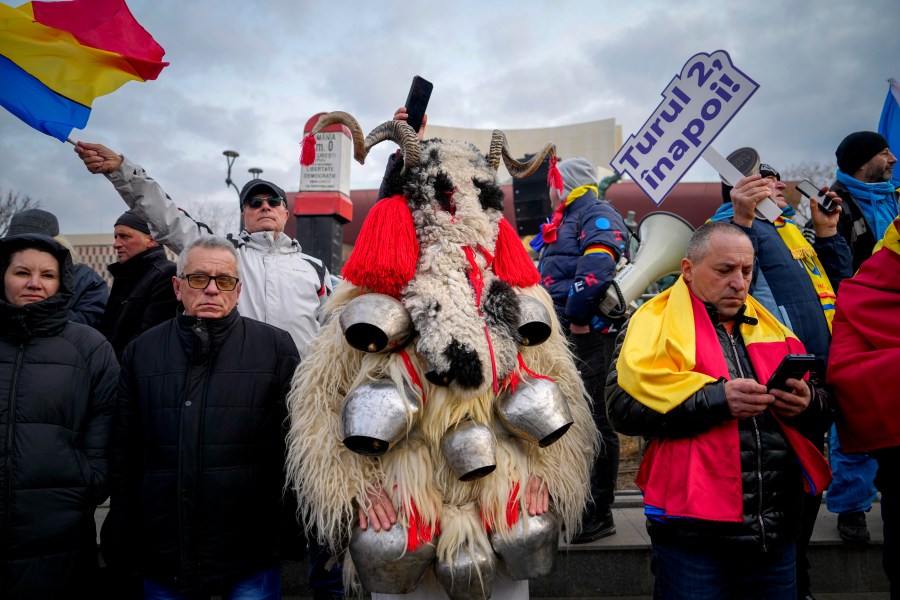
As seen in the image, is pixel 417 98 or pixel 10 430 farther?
pixel 417 98

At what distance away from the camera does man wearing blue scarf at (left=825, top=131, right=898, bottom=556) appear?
3.23 metres

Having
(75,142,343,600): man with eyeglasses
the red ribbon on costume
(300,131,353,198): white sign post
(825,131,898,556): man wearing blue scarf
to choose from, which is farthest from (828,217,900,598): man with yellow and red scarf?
(300,131,353,198): white sign post

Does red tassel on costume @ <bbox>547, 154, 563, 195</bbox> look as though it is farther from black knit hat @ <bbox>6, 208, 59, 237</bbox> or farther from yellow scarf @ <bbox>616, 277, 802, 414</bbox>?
black knit hat @ <bbox>6, 208, 59, 237</bbox>

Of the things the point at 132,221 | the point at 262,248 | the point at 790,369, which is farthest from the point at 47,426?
the point at 790,369

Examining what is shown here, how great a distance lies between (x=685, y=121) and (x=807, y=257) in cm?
89

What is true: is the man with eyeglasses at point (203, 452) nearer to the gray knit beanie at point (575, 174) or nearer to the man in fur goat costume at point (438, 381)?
the man in fur goat costume at point (438, 381)

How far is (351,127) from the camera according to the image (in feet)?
6.95

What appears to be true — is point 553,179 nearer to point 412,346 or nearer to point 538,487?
point 412,346

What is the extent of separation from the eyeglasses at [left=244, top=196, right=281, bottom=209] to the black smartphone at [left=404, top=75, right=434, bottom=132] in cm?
114

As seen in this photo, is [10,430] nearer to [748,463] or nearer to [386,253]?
[386,253]

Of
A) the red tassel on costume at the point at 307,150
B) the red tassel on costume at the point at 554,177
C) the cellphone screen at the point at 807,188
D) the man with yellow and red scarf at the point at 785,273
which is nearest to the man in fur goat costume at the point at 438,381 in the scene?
the red tassel on costume at the point at 307,150

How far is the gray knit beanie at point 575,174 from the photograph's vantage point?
3794 mm

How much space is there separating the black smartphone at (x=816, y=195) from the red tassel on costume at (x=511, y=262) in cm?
166

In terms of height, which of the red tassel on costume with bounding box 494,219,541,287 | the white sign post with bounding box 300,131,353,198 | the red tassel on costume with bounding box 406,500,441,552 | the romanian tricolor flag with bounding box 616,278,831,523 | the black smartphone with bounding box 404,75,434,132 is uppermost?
the white sign post with bounding box 300,131,353,198
